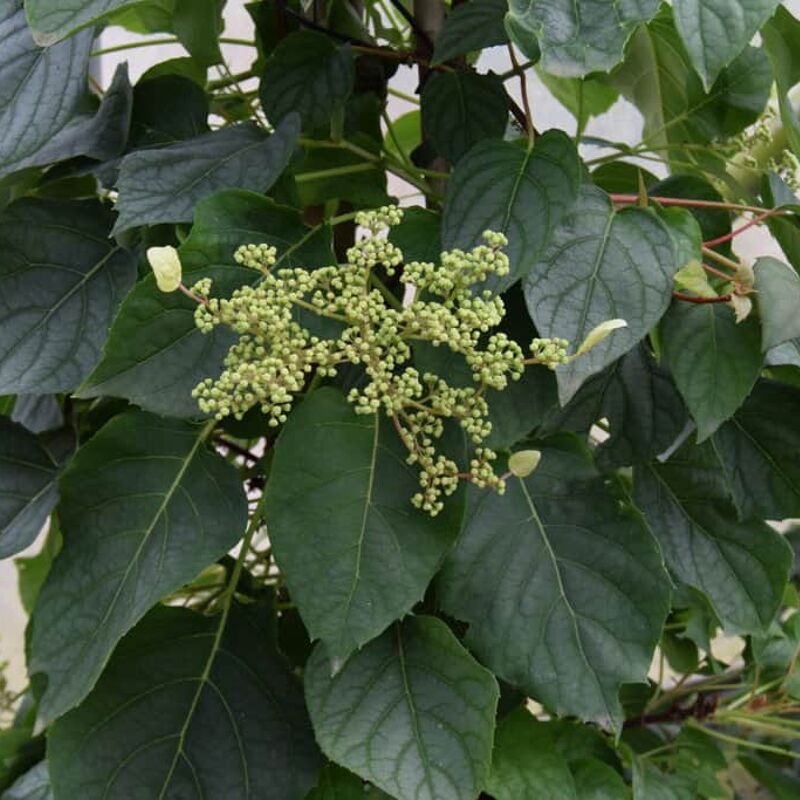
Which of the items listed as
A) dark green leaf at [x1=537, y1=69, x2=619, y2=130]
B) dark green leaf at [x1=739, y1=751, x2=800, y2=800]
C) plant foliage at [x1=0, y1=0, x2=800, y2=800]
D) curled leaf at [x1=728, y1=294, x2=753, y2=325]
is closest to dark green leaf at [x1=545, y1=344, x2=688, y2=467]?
plant foliage at [x1=0, y1=0, x2=800, y2=800]

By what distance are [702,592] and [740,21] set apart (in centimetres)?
33

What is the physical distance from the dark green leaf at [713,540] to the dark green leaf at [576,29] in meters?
0.30

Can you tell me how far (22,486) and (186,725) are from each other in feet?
0.54

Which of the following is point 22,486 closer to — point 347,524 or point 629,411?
point 347,524

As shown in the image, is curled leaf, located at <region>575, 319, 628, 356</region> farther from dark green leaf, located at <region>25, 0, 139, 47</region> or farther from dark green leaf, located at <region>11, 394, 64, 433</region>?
dark green leaf, located at <region>11, 394, 64, 433</region>

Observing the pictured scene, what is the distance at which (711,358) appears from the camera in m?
0.59

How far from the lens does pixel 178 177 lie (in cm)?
61

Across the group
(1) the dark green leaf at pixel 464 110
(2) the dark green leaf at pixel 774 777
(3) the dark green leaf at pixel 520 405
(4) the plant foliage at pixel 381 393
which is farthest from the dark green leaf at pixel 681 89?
(2) the dark green leaf at pixel 774 777

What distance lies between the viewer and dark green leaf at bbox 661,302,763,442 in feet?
1.92

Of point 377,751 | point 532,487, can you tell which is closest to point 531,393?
point 532,487

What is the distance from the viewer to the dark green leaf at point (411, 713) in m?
0.58

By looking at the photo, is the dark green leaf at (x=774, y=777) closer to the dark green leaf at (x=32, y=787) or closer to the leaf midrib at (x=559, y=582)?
the leaf midrib at (x=559, y=582)

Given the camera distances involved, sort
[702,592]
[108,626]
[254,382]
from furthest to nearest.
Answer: [702,592] → [108,626] → [254,382]

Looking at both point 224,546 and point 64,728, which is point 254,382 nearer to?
point 224,546
